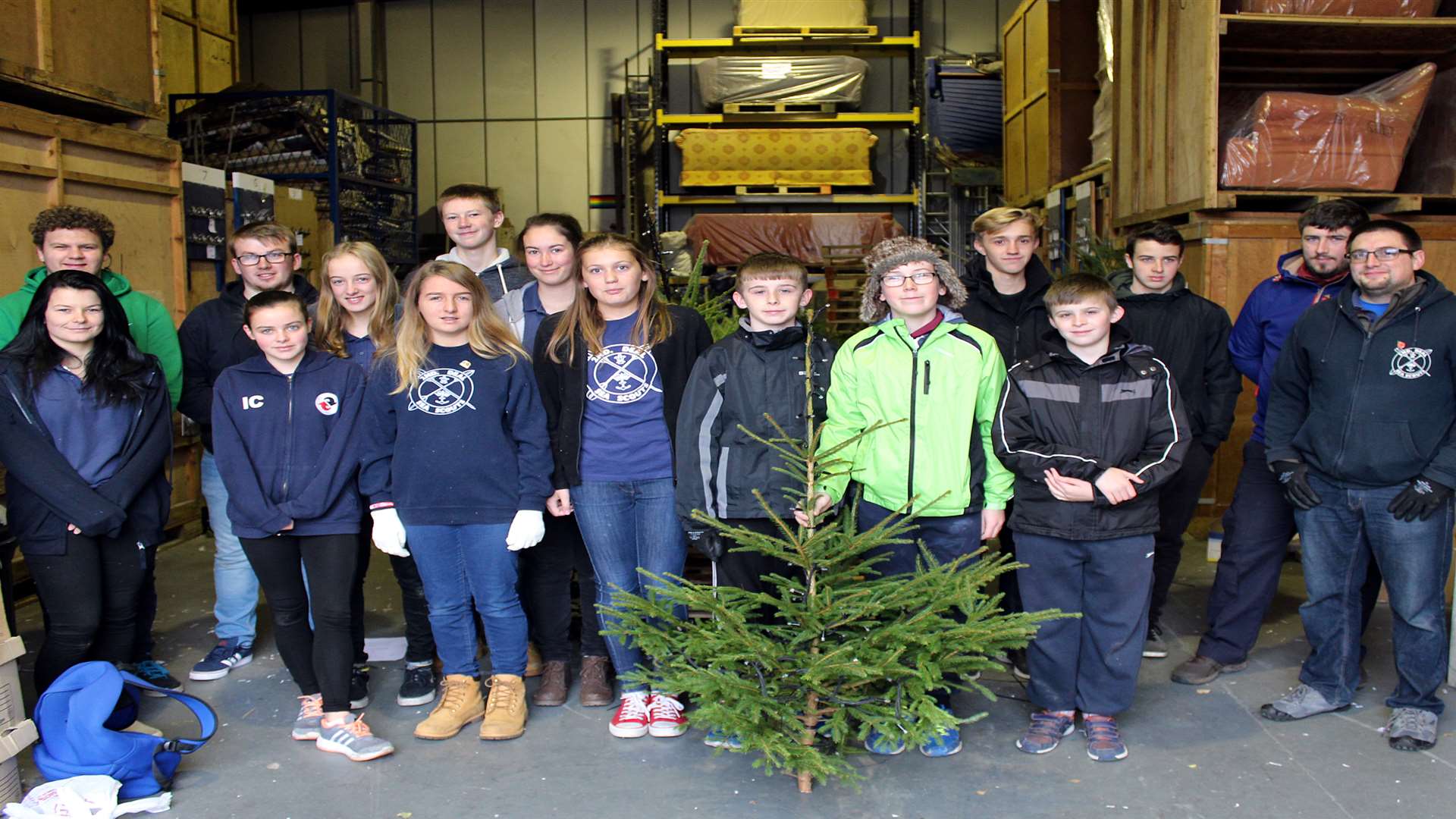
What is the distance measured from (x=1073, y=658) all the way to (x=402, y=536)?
7.97ft

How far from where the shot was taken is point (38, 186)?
6078 millimetres

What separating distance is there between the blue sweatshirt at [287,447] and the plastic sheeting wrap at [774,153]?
28.2 ft

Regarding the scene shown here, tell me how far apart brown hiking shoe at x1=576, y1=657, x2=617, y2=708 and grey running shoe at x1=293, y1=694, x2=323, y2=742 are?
3.19 feet

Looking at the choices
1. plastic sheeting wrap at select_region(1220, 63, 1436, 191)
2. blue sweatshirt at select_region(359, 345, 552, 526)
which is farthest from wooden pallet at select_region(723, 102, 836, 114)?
blue sweatshirt at select_region(359, 345, 552, 526)

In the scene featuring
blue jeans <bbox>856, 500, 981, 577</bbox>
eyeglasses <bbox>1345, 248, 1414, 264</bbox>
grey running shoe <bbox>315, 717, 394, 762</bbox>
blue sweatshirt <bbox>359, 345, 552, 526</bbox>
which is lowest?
grey running shoe <bbox>315, 717, 394, 762</bbox>

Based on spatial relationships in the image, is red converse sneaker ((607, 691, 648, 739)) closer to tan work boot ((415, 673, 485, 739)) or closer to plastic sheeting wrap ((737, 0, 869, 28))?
tan work boot ((415, 673, 485, 739))

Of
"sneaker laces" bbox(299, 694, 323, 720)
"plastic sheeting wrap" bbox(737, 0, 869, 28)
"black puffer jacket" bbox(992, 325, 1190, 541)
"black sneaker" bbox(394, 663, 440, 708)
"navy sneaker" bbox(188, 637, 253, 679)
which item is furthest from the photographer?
"plastic sheeting wrap" bbox(737, 0, 869, 28)

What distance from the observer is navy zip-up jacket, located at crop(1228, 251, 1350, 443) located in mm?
4770

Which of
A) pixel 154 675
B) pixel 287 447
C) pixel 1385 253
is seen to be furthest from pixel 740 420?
pixel 154 675

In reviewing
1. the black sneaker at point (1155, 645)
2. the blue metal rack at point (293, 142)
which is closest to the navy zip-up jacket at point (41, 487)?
the black sneaker at point (1155, 645)

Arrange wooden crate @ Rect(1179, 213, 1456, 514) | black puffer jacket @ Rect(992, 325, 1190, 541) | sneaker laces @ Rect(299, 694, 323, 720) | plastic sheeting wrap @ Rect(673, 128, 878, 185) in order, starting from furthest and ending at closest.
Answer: plastic sheeting wrap @ Rect(673, 128, 878, 185), wooden crate @ Rect(1179, 213, 1456, 514), sneaker laces @ Rect(299, 694, 323, 720), black puffer jacket @ Rect(992, 325, 1190, 541)

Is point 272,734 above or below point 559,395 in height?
below

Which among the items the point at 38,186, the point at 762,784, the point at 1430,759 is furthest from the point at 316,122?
the point at 1430,759

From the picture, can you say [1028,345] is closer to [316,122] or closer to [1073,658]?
[1073,658]
